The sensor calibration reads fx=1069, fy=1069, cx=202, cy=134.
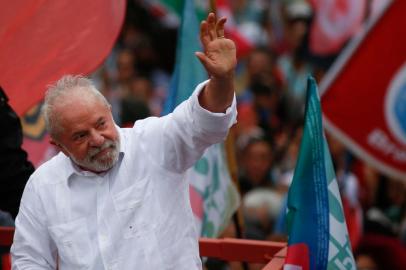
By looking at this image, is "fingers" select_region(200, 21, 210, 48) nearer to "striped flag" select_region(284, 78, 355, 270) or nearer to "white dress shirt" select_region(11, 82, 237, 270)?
"white dress shirt" select_region(11, 82, 237, 270)

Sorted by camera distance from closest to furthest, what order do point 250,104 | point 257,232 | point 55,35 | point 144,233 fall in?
point 144,233 → point 55,35 → point 257,232 → point 250,104

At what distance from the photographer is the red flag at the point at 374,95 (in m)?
7.52

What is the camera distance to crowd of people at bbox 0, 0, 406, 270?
25.7 ft

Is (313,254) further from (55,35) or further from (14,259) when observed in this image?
(55,35)

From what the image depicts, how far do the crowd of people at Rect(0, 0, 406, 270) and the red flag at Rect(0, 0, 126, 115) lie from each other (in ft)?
5.33

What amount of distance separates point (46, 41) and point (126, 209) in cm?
159

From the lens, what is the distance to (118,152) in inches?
154

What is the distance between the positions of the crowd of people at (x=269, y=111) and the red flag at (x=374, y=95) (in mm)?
625

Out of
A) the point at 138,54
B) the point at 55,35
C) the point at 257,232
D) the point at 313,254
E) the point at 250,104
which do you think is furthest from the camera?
the point at 138,54

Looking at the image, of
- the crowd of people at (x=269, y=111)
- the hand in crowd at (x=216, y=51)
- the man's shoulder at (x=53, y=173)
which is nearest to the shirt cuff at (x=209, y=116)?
the hand in crowd at (x=216, y=51)

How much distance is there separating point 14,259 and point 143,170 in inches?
23.7

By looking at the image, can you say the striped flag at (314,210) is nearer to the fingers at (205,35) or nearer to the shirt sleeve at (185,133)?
the shirt sleeve at (185,133)

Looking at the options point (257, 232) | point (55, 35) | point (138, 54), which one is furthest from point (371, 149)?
point (138, 54)

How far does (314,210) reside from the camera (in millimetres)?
4398
